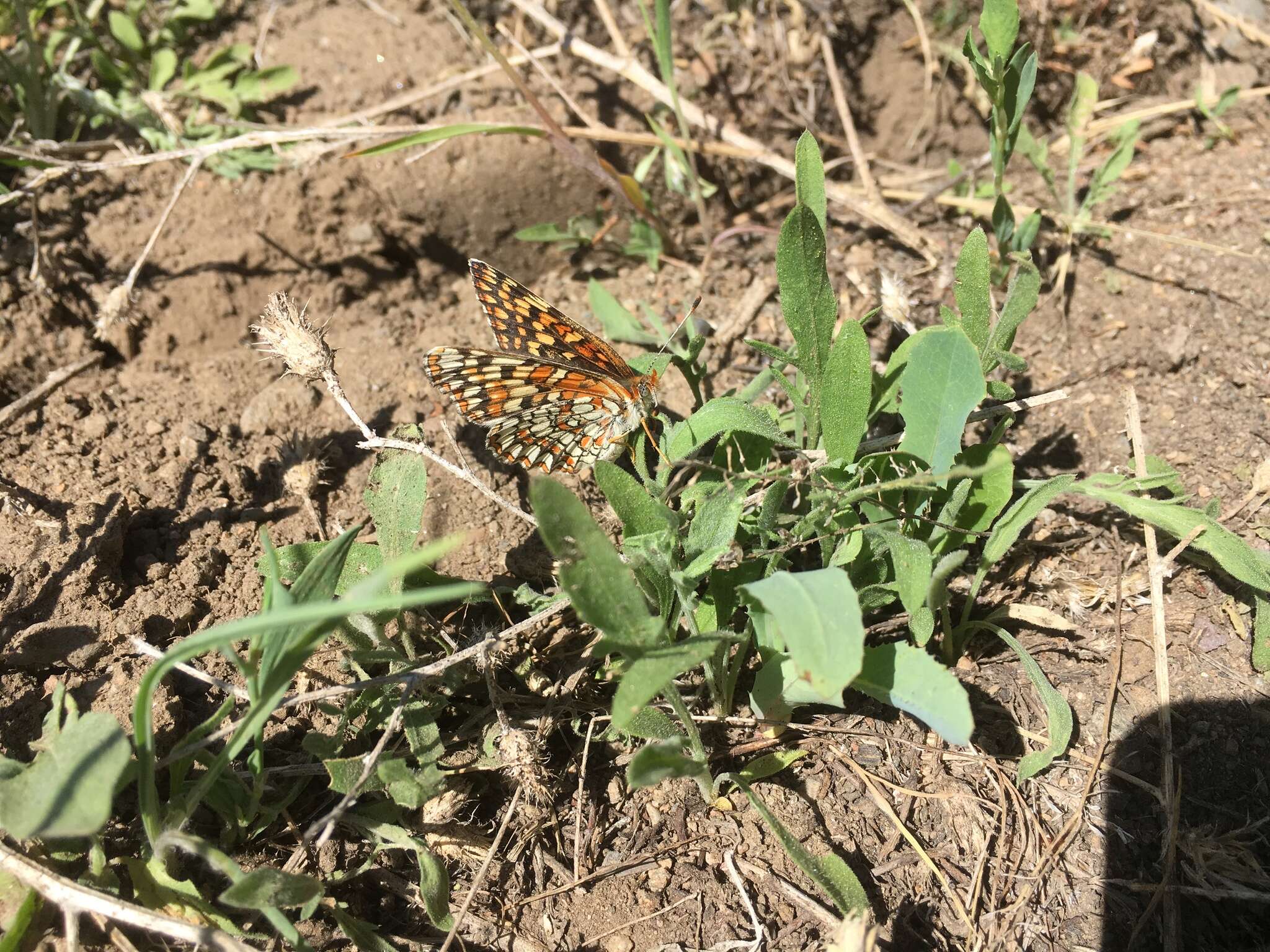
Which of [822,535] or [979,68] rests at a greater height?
[979,68]

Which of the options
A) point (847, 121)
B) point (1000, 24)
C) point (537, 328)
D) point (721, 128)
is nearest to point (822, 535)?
point (537, 328)

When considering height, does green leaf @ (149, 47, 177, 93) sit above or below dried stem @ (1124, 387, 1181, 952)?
above

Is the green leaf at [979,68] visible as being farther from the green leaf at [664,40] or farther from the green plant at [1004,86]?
the green leaf at [664,40]

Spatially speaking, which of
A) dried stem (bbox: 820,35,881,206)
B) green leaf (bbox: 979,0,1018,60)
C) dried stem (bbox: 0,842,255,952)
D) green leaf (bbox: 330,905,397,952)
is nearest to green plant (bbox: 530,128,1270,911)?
green leaf (bbox: 979,0,1018,60)

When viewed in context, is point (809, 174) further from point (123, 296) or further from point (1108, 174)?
point (123, 296)

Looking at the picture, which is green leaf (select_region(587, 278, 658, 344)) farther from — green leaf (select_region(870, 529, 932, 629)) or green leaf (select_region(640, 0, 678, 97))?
green leaf (select_region(870, 529, 932, 629))

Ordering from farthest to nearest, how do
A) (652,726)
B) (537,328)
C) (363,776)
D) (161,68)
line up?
(161,68) < (537,328) < (652,726) < (363,776)
